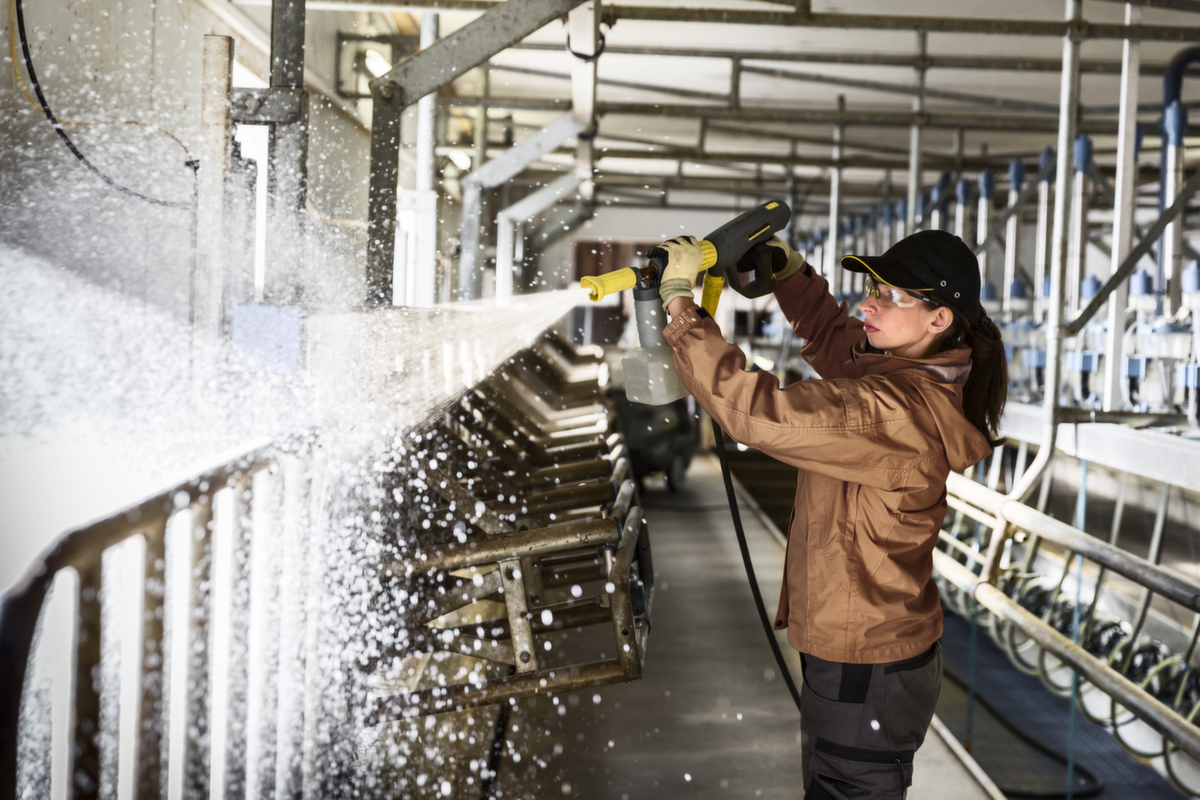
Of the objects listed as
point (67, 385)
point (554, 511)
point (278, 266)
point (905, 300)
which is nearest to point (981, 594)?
point (554, 511)

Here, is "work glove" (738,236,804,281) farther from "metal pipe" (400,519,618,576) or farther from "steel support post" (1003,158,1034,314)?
"steel support post" (1003,158,1034,314)

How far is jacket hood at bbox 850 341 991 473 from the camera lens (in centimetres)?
166

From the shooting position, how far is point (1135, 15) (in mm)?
4336

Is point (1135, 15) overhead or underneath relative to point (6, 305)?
overhead

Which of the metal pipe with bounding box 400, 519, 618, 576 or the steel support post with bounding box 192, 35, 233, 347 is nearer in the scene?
the steel support post with bounding box 192, 35, 233, 347

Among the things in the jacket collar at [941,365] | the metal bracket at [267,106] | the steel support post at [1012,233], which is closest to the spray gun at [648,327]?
the jacket collar at [941,365]

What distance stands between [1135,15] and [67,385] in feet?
15.8

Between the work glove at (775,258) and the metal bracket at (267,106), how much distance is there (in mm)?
1113

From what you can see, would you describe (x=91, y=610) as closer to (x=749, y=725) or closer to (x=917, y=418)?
(x=917, y=418)

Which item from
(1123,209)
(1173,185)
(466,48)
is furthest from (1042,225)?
(466,48)

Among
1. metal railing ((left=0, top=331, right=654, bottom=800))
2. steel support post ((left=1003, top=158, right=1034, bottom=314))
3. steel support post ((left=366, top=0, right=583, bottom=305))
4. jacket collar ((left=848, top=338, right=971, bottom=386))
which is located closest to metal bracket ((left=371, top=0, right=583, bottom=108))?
steel support post ((left=366, top=0, right=583, bottom=305))

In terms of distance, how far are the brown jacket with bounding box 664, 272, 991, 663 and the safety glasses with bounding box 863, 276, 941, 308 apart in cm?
11

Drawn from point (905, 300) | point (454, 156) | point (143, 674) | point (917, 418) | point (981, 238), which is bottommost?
point (143, 674)

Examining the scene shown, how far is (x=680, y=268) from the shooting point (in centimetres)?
168
